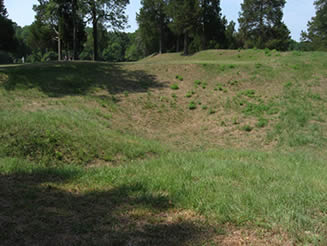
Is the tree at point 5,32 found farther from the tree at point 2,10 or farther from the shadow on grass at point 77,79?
the shadow on grass at point 77,79

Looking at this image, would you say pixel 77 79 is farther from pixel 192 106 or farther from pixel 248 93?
pixel 248 93

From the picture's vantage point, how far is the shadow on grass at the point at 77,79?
46.1ft

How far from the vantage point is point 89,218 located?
12.3 feet

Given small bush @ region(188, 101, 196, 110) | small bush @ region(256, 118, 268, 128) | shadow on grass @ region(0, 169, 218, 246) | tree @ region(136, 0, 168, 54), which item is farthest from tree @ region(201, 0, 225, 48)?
shadow on grass @ region(0, 169, 218, 246)

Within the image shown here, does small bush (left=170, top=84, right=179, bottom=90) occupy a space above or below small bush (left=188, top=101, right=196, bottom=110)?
above

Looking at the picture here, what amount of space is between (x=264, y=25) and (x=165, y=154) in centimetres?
4593

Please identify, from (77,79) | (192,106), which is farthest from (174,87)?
(77,79)

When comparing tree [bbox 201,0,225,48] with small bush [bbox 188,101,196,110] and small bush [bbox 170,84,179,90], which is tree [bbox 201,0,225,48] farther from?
small bush [bbox 188,101,196,110]

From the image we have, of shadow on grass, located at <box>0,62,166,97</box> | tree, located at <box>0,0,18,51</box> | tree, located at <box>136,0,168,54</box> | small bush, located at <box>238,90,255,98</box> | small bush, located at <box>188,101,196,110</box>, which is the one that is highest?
tree, located at <box>136,0,168,54</box>

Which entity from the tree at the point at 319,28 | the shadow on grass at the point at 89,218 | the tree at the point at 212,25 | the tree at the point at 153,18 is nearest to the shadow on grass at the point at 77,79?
the shadow on grass at the point at 89,218

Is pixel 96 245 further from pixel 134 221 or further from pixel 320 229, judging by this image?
pixel 320 229

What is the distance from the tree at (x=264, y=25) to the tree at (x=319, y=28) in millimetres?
6834

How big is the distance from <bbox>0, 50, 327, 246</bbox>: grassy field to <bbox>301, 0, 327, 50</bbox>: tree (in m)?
36.0

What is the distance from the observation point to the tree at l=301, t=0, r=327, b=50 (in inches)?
1950
